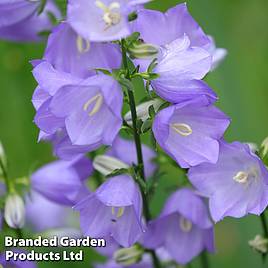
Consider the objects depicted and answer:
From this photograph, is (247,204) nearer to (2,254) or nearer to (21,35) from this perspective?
(2,254)

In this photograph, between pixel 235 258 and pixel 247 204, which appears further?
pixel 235 258

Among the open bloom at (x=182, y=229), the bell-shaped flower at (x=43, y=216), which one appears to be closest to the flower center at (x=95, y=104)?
the open bloom at (x=182, y=229)

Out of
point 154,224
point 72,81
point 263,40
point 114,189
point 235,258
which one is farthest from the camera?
point 263,40

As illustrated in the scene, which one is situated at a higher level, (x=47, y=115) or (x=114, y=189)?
(x=47, y=115)

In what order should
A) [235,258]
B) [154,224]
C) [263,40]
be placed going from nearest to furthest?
[154,224]
[235,258]
[263,40]

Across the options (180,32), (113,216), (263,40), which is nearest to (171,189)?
(113,216)

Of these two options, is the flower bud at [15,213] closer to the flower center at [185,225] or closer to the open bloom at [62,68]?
the open bloom at [62,68]
